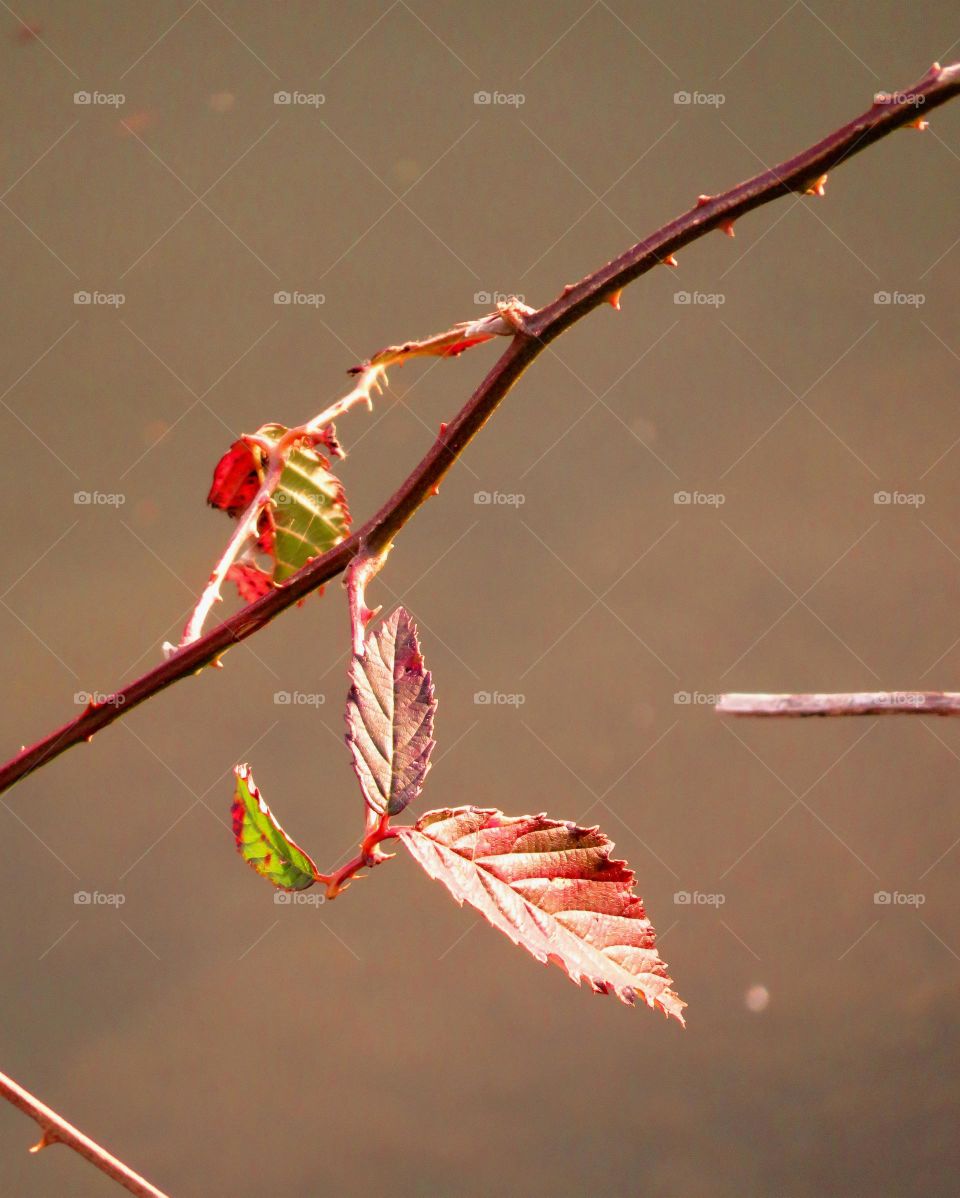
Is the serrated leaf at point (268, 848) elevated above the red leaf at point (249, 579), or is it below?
below

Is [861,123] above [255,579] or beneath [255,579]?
above

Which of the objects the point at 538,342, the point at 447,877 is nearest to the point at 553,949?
the point at 447,877

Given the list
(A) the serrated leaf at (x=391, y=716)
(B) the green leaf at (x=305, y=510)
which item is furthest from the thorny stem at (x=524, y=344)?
(B) the green leaf at (x=305, y=510)

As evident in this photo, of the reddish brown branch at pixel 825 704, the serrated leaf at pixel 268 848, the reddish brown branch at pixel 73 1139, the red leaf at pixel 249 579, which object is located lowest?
the reddish brown branch at pixel 73 1139

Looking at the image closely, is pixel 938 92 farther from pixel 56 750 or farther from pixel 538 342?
pixel 56 750

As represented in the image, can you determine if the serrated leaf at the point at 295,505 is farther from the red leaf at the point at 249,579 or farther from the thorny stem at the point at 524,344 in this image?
the thorny stem at the point at 524,344

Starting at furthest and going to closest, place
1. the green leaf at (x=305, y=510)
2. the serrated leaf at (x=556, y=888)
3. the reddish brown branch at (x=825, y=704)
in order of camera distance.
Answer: the green leaf at (x=305, y=510) < the serrated leaf at (x=556, y=888) < the reddish brown branch at (x=825, y=704)

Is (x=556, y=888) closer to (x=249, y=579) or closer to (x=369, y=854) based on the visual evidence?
(x=369, y=854)

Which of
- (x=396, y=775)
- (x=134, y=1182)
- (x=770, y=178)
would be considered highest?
(x=770, y=178)
